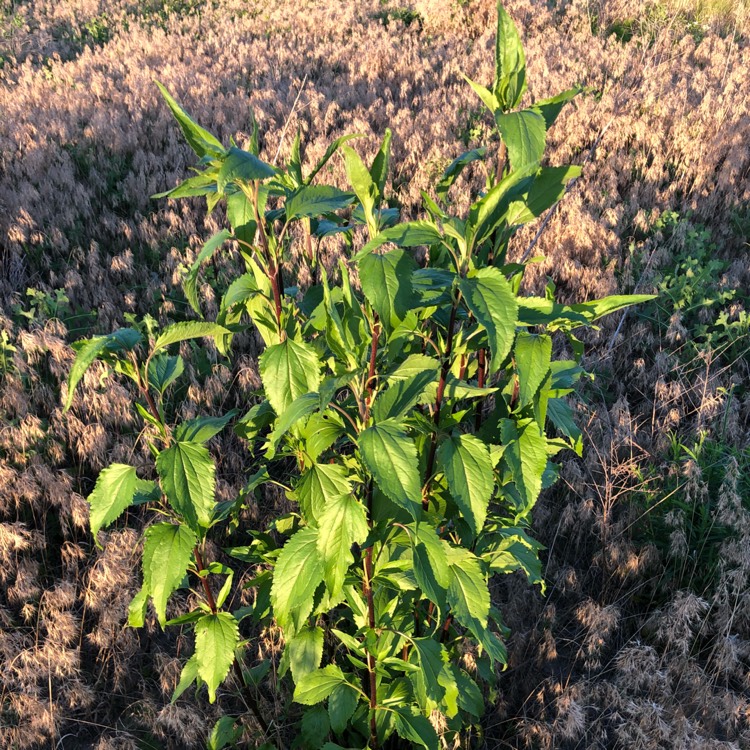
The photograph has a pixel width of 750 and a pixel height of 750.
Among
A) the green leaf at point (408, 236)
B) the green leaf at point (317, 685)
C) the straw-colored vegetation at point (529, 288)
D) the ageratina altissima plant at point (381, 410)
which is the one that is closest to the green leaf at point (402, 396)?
the ageratina altissima plant at point (381, 410)

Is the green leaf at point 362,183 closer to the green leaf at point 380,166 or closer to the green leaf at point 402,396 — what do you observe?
the green leaf at point 380,166

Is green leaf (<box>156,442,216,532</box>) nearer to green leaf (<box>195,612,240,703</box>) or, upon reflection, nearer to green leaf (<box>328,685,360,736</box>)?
green leaf (<box>195,612,240,703</box>)

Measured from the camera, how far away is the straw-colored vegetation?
2965 mm

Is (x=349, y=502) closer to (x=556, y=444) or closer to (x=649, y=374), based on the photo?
(x=556, y=444)

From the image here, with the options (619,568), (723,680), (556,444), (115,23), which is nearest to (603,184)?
(619,568)

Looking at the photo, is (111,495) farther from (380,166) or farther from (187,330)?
(380,166)

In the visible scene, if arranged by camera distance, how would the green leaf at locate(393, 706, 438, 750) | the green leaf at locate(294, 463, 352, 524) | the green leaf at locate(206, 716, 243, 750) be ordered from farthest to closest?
the green leaf at locate(206, 716, 243, 750), the green leaf at locate(393, 706, 438, 750), the green leaf at locate(294, 463, 352, 524)

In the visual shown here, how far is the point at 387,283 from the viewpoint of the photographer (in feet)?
5.00

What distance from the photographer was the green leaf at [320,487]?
188 cm

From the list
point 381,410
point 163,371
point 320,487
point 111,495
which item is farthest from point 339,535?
point 163,371

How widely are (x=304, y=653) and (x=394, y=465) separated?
0.94 m

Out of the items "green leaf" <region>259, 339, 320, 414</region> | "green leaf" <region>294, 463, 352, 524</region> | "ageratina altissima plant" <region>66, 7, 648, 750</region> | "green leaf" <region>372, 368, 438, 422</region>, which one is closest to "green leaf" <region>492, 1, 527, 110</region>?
"ageratina altissima plant" <region>66, 7, 648, 750</region>

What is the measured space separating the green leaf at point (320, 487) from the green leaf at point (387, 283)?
1.72 feet

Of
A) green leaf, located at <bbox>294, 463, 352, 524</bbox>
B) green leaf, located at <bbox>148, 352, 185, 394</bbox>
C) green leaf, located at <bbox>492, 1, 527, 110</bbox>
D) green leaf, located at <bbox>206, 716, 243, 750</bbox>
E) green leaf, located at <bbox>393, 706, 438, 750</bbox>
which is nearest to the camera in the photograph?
green leaf, located at <bbox>492, 1, 527, 110</bbox>
